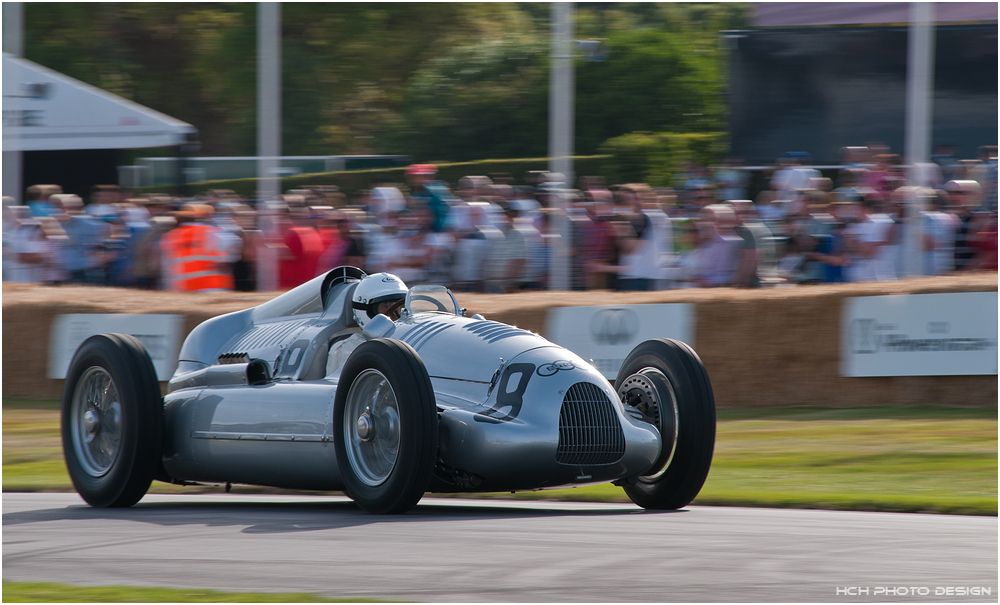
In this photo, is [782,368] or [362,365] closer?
[362,365]

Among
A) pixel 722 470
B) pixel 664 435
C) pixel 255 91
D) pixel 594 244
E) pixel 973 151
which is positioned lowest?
pixel 722 470

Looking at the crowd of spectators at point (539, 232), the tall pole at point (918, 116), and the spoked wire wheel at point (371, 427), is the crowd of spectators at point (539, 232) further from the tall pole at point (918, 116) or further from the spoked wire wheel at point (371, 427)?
the spoked wire wheel at point (371, 427)

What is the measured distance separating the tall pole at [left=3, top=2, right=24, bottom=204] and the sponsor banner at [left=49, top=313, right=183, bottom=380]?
298 centimetres

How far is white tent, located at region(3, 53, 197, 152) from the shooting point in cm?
1800

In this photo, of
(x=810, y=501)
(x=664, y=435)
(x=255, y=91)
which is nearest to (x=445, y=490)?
(x=664, y=435)

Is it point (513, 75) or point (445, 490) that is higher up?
point (513, 75)

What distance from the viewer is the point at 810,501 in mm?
7379

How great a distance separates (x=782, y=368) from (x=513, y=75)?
24.4 meters

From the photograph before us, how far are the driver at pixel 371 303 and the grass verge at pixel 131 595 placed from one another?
3.03 metres

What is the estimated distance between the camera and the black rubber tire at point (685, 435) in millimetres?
6879

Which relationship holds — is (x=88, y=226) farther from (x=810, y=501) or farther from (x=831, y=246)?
(x=810, y=501)

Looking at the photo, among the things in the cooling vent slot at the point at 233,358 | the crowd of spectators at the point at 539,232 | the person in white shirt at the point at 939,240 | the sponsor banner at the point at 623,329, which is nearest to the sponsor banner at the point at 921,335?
the crowd of spectators at the point at 539,232

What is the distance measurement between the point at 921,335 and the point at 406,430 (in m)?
6.39

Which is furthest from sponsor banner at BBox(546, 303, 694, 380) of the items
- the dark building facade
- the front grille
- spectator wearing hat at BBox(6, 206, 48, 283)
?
spectator wearing hat at BBox(6, 206, 48, 283)
